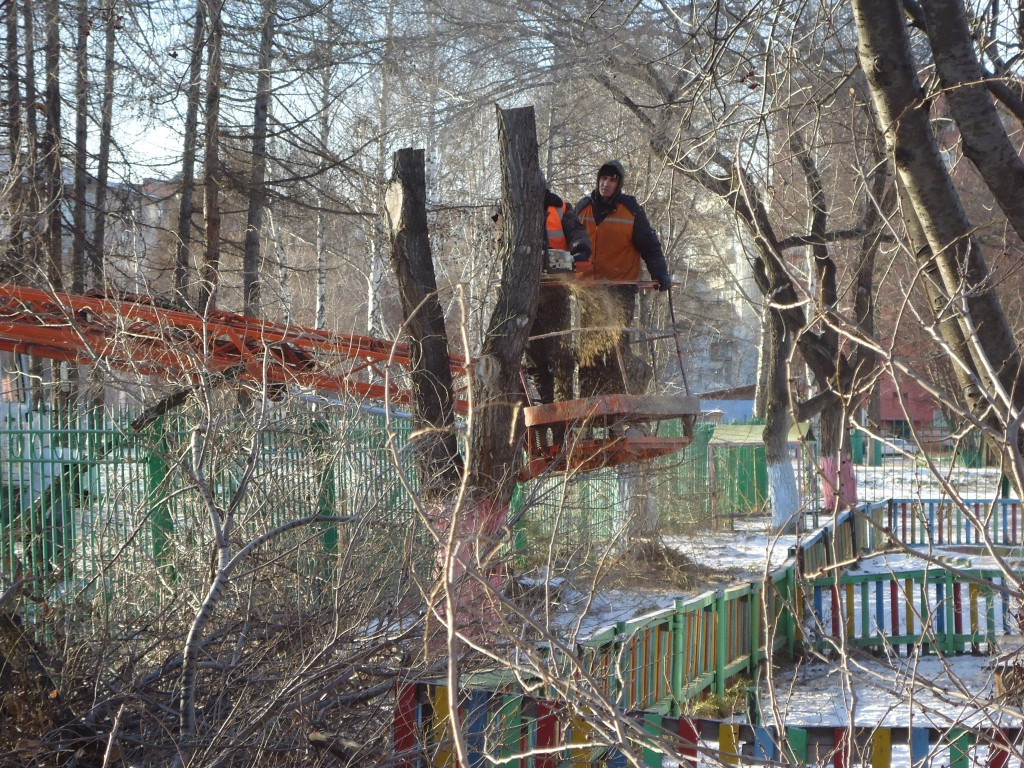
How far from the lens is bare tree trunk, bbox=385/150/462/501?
7.59 meters

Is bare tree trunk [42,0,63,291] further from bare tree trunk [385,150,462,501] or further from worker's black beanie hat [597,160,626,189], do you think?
worker's black beanie hat [597,160,626,189]

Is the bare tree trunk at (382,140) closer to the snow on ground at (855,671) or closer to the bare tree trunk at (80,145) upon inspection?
the bare tree trunk at (80,145)

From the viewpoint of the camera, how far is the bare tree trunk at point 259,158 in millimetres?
13695

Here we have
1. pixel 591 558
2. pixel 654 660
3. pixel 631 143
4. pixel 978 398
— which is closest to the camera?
pixel 978 398

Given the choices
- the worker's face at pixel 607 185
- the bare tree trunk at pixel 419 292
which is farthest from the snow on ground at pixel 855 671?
the worker's face at pixel 607 185

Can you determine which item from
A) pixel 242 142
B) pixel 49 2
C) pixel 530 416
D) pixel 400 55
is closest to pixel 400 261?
pixel 530 416

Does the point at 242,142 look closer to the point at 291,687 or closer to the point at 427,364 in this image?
the point at 427,364

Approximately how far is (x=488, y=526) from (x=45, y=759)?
13.0 feet

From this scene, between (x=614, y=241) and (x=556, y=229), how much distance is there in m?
0.66

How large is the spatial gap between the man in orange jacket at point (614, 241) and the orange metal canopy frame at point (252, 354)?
0.41m

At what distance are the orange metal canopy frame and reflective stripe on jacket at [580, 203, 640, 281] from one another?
115 cm

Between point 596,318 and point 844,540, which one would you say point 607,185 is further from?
point 844,540

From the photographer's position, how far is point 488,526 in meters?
7.50

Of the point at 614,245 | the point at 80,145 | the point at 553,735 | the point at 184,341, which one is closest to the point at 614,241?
the point at 614,245
